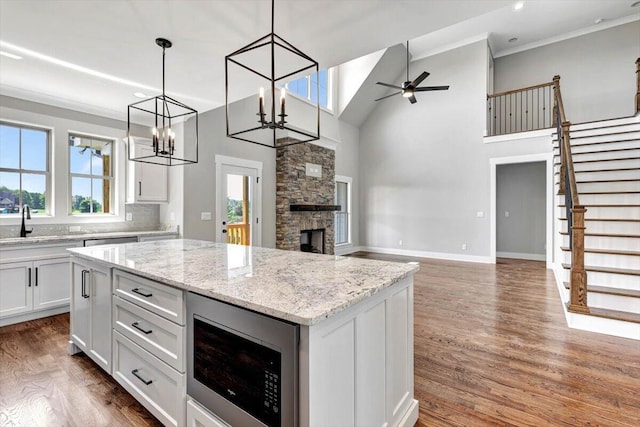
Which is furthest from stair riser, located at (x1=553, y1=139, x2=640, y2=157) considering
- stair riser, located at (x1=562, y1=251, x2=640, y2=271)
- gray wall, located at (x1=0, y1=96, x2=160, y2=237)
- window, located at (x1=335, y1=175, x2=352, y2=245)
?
gray wall, located at (x1=0, y1=96, x2=160, y2=237)

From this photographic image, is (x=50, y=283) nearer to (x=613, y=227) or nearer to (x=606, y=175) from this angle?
(x=613, y=227)

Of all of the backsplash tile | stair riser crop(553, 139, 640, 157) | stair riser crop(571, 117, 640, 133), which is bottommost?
the backsplash tile

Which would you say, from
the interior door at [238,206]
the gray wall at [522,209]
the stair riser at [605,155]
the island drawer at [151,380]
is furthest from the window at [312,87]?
the island drawer at [151,380]

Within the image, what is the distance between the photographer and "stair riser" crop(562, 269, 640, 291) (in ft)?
10.8

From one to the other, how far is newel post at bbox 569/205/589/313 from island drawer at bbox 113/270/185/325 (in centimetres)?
369

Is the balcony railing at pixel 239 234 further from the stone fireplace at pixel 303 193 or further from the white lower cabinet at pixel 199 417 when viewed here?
the white lower cabinet at pixel 199 417

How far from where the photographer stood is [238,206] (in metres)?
5.55

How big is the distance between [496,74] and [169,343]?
9.08m

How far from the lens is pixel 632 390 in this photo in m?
2.06

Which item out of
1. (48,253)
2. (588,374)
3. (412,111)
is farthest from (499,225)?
(48,253)

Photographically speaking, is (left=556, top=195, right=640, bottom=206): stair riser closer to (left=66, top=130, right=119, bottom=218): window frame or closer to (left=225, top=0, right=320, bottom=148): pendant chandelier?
(left=225, top=0, right=320, bottom=148): pendant chandelier

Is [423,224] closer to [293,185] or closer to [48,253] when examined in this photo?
[293,185]

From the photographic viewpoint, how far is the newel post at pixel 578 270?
3096 mm

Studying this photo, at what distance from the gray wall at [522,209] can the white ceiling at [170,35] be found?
5.55m
